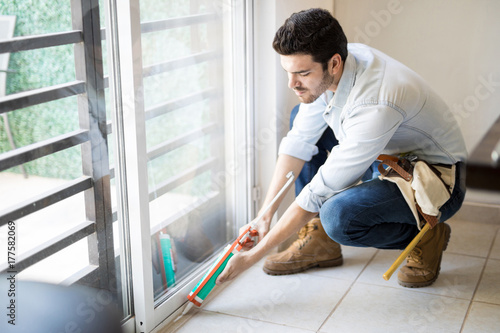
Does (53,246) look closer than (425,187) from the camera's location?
Yes

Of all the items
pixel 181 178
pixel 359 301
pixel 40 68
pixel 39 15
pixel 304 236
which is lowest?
pixel 359 301

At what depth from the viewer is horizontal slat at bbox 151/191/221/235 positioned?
1.98 meters

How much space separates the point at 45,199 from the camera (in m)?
1.48

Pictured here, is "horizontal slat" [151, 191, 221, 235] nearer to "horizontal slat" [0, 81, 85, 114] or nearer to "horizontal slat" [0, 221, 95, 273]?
"horizontal slat" [0, 221, 95, 273]

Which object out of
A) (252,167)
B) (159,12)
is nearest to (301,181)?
(252,167)

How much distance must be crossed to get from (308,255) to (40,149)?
1.12 m

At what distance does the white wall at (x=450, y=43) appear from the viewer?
2496 millimetres

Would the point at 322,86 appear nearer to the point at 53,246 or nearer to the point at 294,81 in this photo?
the point at 294,81

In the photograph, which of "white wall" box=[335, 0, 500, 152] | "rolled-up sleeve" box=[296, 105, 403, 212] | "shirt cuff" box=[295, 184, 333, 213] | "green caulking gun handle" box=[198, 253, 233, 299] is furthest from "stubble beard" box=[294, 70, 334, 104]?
"white wall" box=[335, 0, 500, 152]

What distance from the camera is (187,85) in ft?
6.70

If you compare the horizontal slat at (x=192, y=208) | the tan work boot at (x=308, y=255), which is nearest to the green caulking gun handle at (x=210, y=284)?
the horizontal slat at (x=192, y=208)

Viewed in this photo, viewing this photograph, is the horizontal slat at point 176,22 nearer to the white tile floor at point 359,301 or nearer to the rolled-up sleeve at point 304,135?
the rolled-up sleeve at point 304,135

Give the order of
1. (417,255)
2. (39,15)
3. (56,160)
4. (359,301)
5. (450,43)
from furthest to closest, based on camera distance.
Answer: (450,43)
(417,255)
(359,301)
(56,160)
(39,15)

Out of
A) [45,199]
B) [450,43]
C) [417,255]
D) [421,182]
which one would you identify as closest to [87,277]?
[45,199]
